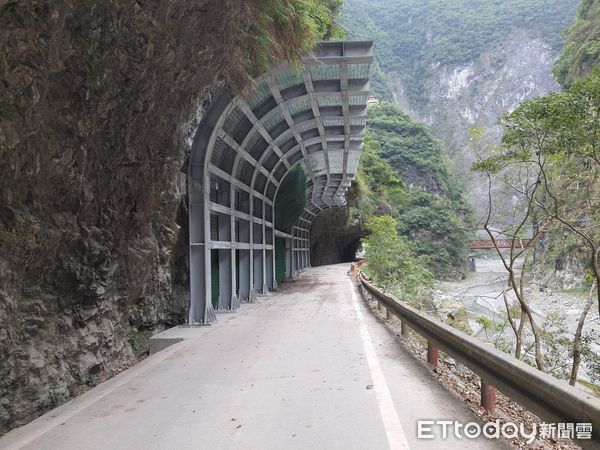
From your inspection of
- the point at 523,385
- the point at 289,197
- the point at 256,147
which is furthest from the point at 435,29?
the point at 523,385

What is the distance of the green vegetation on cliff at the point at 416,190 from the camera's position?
4328 centimetres

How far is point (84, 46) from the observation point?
490cm

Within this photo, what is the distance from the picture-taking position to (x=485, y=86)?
5032 inches

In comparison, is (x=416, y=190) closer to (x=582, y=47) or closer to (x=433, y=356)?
A: (x=582, y=47)

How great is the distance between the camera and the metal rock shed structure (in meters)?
10.4

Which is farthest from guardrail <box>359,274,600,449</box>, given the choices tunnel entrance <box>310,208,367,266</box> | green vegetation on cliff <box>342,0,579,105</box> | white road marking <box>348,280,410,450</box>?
green vegetation on cliff <box>342,0,579,105</box>

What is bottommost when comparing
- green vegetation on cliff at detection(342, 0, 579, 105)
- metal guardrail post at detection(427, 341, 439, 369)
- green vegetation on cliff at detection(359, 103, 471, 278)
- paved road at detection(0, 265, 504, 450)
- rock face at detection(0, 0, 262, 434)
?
paved road at detection(0, 265, 504, 450)

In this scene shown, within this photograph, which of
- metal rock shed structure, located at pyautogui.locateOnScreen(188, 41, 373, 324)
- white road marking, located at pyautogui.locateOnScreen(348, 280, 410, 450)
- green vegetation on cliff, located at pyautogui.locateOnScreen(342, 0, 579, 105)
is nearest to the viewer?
white road marking, located at pyautogui.locateOnScreen(348, 280, 410, 450)

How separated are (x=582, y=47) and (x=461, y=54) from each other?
110970 millimetres

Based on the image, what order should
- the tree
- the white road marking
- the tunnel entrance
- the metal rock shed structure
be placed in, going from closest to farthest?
1. the white road marking
2. the tree
3. the metal rock shed structure
4. the tunnel entrance

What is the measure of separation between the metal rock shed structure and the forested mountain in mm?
96615

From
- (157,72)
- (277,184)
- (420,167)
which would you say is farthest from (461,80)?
(157,72)

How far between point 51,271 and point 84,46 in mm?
2700

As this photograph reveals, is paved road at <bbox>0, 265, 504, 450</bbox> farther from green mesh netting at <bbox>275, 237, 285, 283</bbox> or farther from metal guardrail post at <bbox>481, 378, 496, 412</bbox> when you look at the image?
green mesh netting at <bbox>275, 237, 285, 283</bbox>
